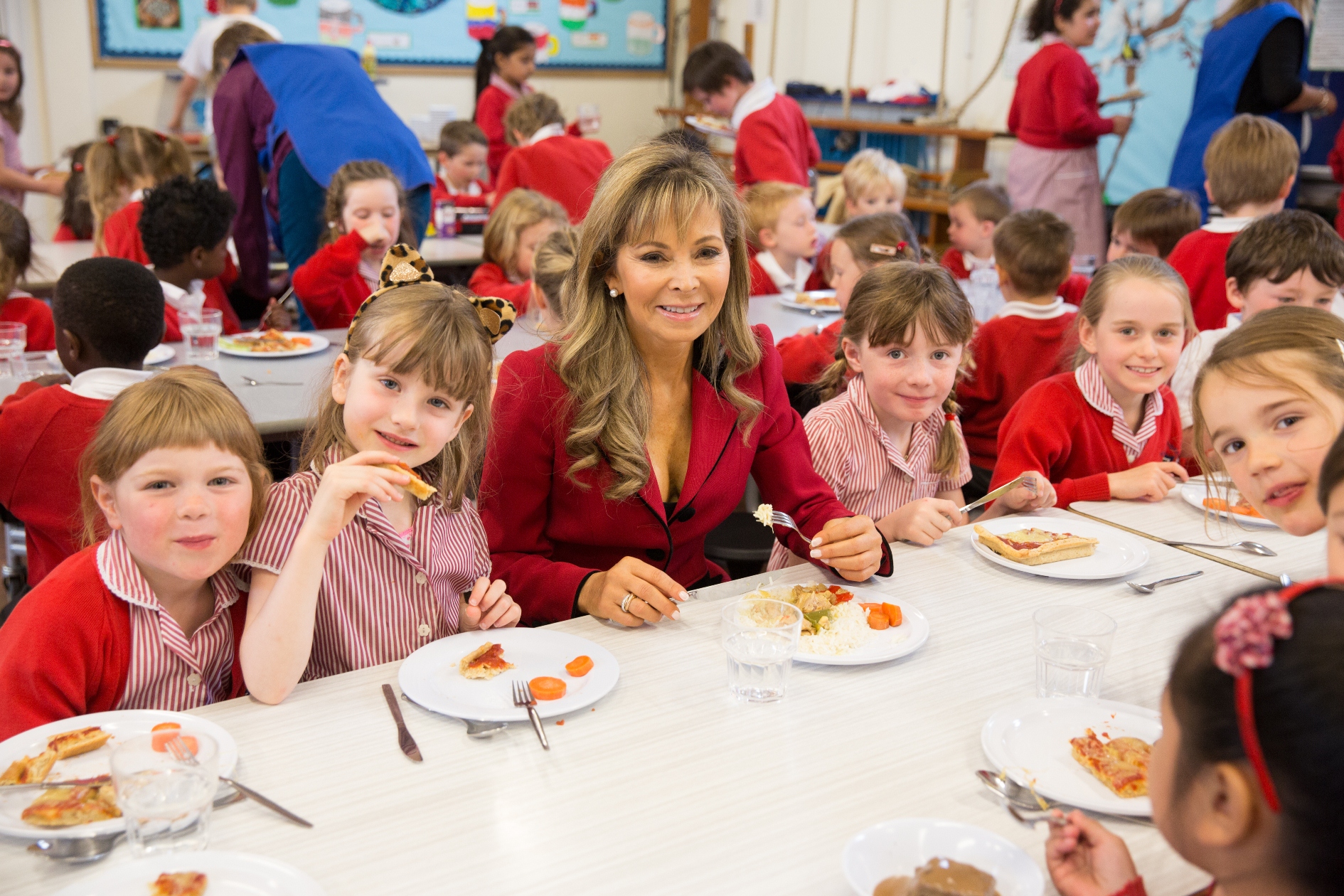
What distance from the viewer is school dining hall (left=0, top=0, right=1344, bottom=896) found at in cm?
106

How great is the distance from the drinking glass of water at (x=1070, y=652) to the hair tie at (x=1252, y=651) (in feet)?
1.89

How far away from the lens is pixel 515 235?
4133 millimetres

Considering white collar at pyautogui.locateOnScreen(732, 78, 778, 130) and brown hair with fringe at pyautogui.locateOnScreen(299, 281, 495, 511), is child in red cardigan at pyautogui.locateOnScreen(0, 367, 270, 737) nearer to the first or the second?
brown hair with fringe at pyautogui.locateOnScreen(299, 281, 495, 511)

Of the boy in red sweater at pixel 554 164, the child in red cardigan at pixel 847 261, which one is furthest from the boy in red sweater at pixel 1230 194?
the boy in red sweater at pixel 554 164

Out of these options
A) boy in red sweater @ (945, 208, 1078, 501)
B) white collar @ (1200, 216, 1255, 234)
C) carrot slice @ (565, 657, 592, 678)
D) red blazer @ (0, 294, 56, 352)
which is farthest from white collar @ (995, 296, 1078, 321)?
red blazer @ (0, 294, 56, 352)

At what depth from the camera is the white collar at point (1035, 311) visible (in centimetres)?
344

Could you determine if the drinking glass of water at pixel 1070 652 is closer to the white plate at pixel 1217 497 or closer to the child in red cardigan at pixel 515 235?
the white plate at pixel 1217 497

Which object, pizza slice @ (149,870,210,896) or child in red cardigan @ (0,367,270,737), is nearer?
pizza slice @ (149,870,210,896)

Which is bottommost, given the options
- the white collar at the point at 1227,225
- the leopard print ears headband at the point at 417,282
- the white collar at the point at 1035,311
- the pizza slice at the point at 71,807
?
the pizza slice at the point at 71,807

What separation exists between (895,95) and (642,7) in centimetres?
290

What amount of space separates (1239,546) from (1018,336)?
1.46 meters

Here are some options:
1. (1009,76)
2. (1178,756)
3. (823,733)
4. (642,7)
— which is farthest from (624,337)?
(642,7)

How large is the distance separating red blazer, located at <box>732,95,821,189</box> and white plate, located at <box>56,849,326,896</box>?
15.8ft

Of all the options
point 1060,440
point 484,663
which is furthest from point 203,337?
point 1060,440
